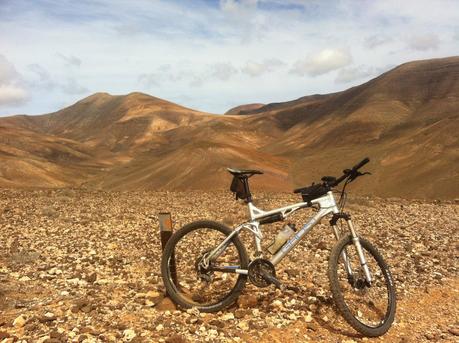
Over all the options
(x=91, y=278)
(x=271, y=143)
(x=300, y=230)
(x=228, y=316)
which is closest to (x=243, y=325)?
(x=228, y=316)

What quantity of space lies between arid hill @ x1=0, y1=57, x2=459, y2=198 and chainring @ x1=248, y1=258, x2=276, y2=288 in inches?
1286

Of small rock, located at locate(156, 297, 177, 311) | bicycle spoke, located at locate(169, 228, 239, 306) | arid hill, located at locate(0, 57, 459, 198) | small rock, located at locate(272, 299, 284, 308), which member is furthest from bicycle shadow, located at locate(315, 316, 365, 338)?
arid hill, located at locate(0, 57, 459, 198)

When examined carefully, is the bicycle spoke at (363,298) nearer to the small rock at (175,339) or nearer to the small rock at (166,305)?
the small rock at (175,339)

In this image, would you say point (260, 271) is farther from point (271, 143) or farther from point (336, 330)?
point (271, 143)

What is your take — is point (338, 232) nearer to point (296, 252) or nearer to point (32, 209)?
point (296, 252)

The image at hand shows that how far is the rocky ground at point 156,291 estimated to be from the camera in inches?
200

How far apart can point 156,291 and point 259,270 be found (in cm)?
188

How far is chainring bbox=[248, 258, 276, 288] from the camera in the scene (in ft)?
17.1

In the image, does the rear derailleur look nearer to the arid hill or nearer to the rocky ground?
the rocky ground

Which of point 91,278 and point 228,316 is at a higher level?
point 91,278

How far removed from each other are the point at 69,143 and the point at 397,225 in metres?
119

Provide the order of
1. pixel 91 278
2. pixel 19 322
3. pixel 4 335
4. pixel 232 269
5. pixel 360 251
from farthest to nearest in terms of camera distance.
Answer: pixel 91 278, pixel 232 269, pixel 360 251, pixel 19 322, pixel 4 335

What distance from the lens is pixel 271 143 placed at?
10588 centimetres

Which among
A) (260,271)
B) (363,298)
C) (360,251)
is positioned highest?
Result: (360,251)
